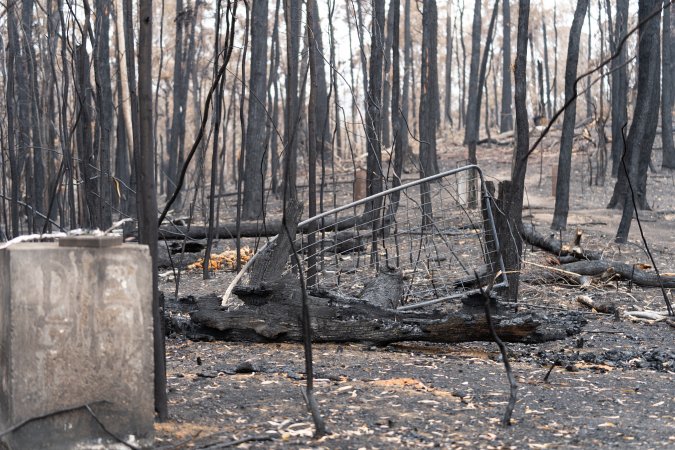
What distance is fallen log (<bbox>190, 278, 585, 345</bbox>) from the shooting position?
5266 mm

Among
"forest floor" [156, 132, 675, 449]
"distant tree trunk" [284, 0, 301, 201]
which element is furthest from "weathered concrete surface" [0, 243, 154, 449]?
"distant tree trunk" [284, 0, 301, 201]

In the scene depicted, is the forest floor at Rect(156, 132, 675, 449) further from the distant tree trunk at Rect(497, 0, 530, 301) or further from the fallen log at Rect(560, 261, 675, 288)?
the fallen log at Rect(560, 261, 675, 288)

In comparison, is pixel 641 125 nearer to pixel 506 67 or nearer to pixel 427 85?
pixel 427 85

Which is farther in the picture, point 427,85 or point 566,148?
point 427,85

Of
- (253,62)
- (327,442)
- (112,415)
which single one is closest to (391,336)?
(327,442)

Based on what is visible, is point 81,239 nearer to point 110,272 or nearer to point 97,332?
point 110,272

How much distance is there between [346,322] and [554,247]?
514 cm

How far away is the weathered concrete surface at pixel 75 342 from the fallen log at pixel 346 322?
2208 millimetres

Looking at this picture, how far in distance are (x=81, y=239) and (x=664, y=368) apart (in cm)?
356

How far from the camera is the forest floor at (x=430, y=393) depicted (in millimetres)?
3375

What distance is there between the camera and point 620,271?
27.2 feet

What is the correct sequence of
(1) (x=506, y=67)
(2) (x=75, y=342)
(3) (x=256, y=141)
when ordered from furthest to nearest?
(1) (x=506, y=67)
(3) (x=256, y=141)
(2) (x=75, y=342)

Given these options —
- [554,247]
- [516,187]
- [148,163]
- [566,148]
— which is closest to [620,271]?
[554,247]

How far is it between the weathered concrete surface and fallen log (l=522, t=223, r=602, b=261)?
694 centimetres
